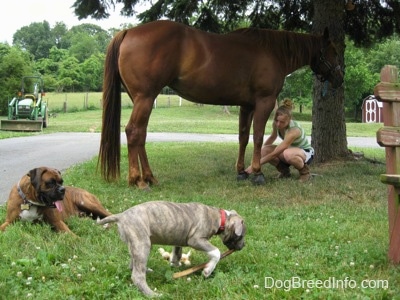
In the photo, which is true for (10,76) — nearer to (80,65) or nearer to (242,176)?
(80,65)

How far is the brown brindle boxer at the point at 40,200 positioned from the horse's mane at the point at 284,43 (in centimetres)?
410

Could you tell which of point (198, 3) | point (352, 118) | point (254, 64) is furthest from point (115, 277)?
point (352, 118)

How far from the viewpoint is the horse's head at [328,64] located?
7.77m

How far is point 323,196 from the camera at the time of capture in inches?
240

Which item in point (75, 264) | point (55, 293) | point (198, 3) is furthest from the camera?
point (198, 3)

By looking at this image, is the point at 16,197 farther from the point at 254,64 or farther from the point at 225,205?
the point at 254,64

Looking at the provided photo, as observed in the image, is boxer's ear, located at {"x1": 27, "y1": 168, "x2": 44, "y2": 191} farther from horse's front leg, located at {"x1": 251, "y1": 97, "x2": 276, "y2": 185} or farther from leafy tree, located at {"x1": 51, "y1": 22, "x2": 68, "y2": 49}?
leafy tree, located at {"x1": 51, "y1": 22, "x2": 68, "y2": 49}

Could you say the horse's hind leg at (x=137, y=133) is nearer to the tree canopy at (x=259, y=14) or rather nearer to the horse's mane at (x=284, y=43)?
the horse's mane at (x=284, y=43)

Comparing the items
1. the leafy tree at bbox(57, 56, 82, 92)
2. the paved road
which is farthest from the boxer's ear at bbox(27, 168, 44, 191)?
the leafy tree at bbox(57, 56, 82, 92)

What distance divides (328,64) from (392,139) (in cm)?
463

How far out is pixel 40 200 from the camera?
13.5ft

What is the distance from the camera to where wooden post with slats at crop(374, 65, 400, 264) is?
3420mm

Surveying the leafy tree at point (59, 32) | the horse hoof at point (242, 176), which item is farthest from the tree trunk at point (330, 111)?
the leafy tree at point (59, 32)

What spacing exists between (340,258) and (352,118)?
168 ft
